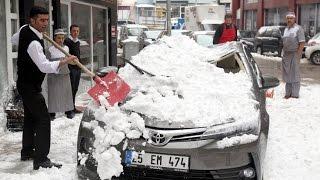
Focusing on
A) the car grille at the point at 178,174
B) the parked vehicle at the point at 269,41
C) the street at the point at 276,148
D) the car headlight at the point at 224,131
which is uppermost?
the parked vehicle at the point at 269,41

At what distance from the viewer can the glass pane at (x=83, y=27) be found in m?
12.4

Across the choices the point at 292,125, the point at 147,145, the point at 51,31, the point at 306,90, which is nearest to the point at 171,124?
the point at 147,145

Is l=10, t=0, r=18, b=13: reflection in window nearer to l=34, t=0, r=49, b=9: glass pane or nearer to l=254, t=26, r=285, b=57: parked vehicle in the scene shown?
l=34, t=0, r=49, b=9: glass pane

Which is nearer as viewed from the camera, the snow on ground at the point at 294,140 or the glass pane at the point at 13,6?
the snow on ground at the point at 294,140

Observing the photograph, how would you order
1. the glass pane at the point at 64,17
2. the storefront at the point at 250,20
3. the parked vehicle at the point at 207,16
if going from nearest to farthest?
the glass pane at the point at 64,17 → the parked vehicle at the point at 207,16 → the storefront at the point at 250,20

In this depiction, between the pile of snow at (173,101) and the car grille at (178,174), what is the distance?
0.14m

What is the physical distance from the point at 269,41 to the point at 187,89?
23.2 metres

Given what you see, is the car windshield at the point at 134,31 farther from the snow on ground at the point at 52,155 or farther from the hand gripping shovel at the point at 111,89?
the hand gripping shovel at the point at 111,89

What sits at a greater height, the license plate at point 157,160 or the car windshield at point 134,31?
the car windshield at point 134,31

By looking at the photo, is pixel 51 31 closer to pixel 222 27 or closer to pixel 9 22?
pixel 9 22

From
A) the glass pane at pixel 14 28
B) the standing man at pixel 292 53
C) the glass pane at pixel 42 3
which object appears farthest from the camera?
the standing man at pixel 292 53

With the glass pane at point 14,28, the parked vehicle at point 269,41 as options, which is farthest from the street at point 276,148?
the parked vehicle at point 269,41

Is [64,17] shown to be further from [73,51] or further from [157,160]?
[157,160]

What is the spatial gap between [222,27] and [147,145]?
271 inches
